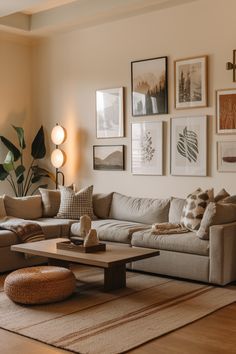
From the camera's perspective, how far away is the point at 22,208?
630cm

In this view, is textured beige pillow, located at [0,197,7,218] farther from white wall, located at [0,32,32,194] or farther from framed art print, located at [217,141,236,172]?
framed art print, located at [217,141,236,172]

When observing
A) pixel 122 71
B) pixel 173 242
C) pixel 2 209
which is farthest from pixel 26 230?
pixel 122 71

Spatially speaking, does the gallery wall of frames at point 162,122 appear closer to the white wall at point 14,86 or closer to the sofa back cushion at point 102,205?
the sofa back cushion at point 102,205

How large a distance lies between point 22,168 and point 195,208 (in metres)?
3.04

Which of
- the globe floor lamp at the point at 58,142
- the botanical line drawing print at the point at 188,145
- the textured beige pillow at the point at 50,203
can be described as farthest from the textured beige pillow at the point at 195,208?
the globe floor lamp at the point at 58,142

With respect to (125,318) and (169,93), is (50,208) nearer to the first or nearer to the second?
(169,93)

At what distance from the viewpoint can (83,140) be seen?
23.4 ft

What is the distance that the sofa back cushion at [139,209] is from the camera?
586 centimetres

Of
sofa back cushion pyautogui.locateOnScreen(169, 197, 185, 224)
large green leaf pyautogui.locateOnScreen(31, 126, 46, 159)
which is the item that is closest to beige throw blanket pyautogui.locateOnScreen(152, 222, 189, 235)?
sofa back cushion pyautogui.locateOnScreen(169, 197, 185, 224)

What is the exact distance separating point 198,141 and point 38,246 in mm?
2244

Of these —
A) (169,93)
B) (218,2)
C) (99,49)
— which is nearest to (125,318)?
(169,93)

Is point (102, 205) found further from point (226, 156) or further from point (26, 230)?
point (226, 156)

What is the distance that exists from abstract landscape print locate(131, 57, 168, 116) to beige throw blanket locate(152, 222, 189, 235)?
159 centimetres

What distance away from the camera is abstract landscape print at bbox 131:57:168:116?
6211mm
